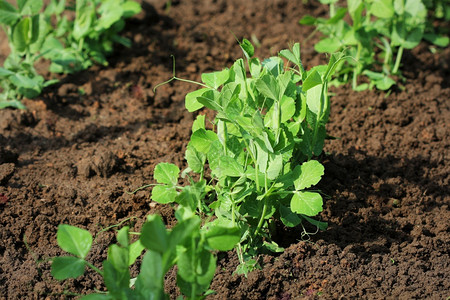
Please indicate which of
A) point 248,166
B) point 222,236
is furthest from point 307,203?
point 222,236

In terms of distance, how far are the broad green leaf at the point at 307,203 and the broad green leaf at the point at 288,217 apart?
114mm

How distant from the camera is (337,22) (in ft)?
10.6

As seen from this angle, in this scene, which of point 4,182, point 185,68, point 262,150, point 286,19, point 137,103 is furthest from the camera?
point 286,19

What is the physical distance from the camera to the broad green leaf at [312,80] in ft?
6.58

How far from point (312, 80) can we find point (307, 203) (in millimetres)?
429

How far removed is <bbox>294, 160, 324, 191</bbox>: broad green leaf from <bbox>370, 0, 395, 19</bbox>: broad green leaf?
1.43m

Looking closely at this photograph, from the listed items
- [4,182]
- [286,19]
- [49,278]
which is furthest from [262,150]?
[286,19]

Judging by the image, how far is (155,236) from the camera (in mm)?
1543

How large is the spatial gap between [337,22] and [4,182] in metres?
1.92

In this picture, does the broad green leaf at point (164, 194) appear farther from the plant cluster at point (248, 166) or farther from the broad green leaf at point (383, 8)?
the broad green leaf at point (383, 8)

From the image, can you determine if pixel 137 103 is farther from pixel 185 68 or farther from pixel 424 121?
pixel 424 121

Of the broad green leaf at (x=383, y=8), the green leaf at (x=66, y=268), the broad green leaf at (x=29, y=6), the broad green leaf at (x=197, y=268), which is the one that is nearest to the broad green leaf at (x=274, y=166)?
the broad green leaf at (x=197, y=268)

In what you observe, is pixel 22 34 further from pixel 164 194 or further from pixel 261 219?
pixel 261 219

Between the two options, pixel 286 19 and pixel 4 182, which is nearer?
pixel 4 182
